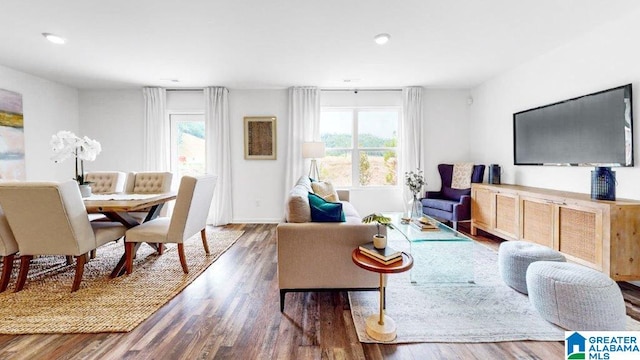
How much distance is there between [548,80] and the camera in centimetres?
343

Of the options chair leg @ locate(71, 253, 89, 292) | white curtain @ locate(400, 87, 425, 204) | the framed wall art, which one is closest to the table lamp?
the framed wall art

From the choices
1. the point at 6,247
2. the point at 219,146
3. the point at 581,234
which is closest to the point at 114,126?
the point at 219,146

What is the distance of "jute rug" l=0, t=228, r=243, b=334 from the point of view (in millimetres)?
1926

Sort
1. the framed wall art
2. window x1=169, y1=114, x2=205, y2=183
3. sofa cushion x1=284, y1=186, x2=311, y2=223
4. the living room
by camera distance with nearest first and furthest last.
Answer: sofa cushion x1=284, y1=186, x2=311, y2=223, the living room, the framed wall art, window x1=169, y1=114, x2=205, y2=183

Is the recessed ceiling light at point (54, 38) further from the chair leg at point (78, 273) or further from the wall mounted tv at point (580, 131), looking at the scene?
the wall mounted tv at point (580, 131)

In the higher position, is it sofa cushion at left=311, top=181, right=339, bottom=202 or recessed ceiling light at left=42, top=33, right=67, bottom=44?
recessed ceiling light at left=42, top=33, right=67, bottom=44

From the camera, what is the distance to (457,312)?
2029 mm

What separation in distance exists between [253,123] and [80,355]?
13.3 feet

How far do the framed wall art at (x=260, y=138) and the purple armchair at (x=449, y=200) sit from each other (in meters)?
2.94

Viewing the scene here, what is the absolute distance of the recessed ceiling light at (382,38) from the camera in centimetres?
290

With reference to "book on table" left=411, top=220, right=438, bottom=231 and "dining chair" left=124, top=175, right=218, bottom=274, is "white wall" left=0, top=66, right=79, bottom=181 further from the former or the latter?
"book on table" left=411, top=220, right=438, bottom=231

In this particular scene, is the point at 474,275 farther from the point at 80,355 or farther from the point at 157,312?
the point at 80,355

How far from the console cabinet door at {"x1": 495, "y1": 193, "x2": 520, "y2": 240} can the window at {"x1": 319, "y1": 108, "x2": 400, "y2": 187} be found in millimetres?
1868

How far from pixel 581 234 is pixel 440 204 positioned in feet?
6.48
